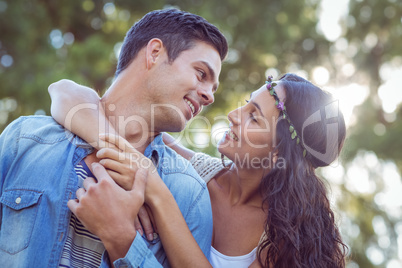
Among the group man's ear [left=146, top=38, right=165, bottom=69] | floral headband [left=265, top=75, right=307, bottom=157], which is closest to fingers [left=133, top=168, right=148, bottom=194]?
man's ear [left=146, top=38, right=165, bottom=69]

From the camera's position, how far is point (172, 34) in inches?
97.0

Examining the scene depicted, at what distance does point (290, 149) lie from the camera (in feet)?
8.93

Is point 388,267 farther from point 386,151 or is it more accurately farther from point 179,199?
point 179,199

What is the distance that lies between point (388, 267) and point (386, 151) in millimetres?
2020

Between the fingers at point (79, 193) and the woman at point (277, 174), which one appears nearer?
the fingers at point (79, 193)

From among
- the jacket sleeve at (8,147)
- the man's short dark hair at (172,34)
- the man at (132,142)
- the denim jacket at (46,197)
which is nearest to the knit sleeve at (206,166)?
the man at (132,142)

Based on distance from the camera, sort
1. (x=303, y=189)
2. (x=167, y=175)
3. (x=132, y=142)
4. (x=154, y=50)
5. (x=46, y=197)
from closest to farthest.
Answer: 1. (x=46, y=197)
2. (x=167, y=175)
3. (x=132, y=142)
4. (x=154, y=50)
5. (x=303, y=189)

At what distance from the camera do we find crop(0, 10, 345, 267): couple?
1.78 m

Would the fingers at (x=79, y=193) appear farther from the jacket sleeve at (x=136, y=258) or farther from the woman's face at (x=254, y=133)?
the woman's face at (x=254, y=133)

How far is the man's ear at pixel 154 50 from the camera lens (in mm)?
2416

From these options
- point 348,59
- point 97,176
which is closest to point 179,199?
point 97,176

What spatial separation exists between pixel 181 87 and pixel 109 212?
87cm

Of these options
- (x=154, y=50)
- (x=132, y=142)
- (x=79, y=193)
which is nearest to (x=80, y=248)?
(x=79, y=193)

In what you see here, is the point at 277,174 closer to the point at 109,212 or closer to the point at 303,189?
the point at 303,189
